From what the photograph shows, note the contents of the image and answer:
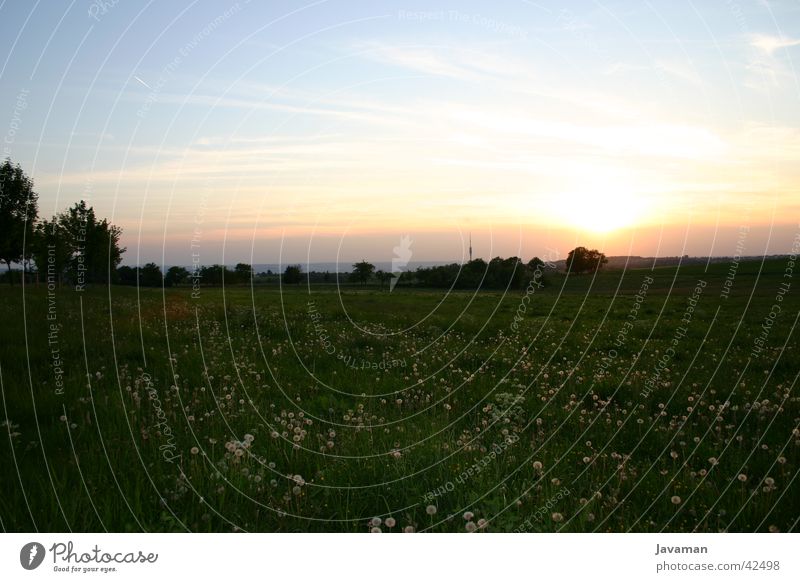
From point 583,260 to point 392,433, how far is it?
6758 mm

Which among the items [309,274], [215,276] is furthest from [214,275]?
[309,274]

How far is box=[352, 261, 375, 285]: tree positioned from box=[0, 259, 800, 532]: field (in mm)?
1294

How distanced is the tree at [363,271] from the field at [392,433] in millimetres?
1294

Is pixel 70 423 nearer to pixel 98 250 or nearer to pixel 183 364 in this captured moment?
pixel 183 364

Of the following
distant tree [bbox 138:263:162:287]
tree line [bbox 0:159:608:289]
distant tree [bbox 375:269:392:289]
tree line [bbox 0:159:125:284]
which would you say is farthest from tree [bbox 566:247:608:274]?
distant tree [bbox 138:263:162:287]

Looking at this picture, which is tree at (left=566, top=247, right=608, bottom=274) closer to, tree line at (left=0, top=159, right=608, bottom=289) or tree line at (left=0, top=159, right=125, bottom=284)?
tree line at (left=0, top=159, right=608, bottom=289)

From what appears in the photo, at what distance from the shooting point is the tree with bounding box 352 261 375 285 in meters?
11.0

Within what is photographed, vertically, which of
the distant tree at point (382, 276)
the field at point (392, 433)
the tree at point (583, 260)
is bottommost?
the field at point (392, 433)

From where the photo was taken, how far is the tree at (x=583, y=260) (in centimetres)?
1030

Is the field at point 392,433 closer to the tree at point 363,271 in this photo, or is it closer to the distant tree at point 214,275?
the tree at point 363,271

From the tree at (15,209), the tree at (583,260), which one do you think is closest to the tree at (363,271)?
the tree at (583,260)

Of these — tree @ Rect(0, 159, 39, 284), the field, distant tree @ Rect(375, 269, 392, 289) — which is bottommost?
the field

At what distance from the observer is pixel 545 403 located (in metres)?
6.96
